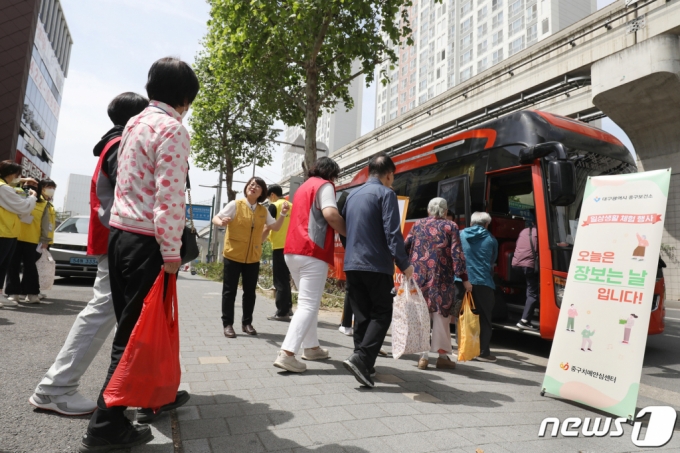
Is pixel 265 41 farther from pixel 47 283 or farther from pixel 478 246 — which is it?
pixel 478 246

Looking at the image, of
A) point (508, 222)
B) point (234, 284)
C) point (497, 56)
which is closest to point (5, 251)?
point (234, 284)

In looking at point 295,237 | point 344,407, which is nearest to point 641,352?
point 344,407

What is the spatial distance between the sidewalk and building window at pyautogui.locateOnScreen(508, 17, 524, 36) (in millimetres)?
47512

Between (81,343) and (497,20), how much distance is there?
53210 millimetres

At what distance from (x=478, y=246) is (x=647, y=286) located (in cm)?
208

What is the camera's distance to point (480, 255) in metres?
5.18

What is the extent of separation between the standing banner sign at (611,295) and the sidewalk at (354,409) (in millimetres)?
234

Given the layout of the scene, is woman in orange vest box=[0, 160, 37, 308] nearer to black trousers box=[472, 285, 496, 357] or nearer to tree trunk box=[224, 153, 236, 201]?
black trousers box=[472, 285, 496, 357]

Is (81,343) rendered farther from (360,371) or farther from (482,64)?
(482,64)

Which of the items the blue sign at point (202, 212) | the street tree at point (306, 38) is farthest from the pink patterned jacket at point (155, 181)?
the blue sign at point (202, 212)

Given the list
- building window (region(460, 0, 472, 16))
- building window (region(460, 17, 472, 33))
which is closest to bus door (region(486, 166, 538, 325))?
building window (region(460, 17, 472, 33))

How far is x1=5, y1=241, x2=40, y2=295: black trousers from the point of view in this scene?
646cm

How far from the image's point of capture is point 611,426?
10.3 feet

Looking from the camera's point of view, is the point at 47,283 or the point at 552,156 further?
the point at 47,283
